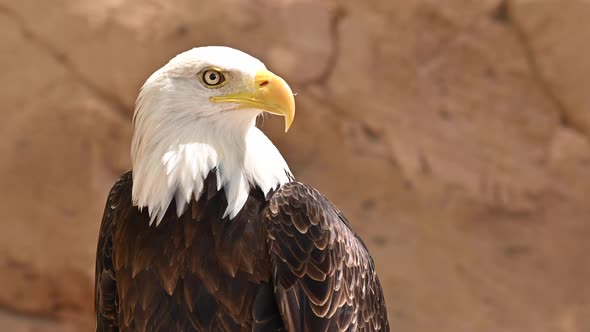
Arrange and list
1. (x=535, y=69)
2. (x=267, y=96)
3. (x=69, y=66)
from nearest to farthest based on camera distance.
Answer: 1. (x=267, y=96)
2. (x=69, y=66)
3. (x=535, y=69)

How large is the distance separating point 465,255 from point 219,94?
3228 mm

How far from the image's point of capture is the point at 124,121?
598 cm

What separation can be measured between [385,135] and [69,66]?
6.18 ft

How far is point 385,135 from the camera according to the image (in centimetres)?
605

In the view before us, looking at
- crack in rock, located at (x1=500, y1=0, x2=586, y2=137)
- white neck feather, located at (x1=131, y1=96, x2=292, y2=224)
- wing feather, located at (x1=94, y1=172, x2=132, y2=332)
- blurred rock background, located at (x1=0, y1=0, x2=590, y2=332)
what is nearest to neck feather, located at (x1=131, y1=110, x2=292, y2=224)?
white neck feather, located at (x1=131, y1=96, x2=292, y2=224)

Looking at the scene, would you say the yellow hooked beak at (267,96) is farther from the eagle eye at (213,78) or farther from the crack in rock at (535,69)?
the crack in rock at (535,69)

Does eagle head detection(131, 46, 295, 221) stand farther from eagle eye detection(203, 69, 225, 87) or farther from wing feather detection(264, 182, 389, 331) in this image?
wing feather detection(264, 182, 389, 331)

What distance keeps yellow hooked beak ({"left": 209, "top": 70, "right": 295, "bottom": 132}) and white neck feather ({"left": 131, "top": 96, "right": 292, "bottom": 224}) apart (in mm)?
77

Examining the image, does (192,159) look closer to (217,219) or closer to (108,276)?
(217,219)

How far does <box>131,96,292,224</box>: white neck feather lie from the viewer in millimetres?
3281

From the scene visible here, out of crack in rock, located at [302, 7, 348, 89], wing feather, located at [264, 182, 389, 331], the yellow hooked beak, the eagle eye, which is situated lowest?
wing feather, located at [264, 182, 389, 331]

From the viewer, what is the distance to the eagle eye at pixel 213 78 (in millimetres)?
3230

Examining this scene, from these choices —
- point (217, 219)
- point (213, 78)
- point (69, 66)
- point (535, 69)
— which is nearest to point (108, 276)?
point (217, 219)

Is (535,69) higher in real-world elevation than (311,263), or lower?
higher
